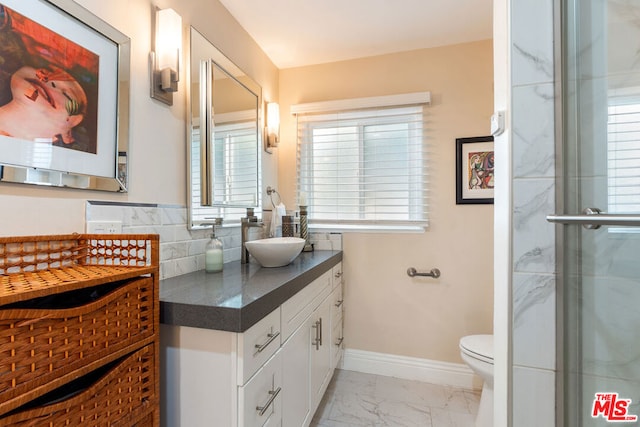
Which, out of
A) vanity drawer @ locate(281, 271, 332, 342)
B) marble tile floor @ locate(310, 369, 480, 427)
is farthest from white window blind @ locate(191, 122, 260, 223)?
marble tile floor @ locate(310, 369, 480, 427)

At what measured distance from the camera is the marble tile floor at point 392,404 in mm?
1798

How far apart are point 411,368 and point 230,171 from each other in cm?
192

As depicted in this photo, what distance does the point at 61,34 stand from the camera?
0.96 meters

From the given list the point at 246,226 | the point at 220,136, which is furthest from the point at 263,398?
the point at 220,136

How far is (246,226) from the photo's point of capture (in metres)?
1.87

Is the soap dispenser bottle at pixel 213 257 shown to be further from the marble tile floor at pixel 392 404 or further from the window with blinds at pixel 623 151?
the window with blinds at pixel 623 151

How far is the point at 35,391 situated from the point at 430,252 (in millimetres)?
2161

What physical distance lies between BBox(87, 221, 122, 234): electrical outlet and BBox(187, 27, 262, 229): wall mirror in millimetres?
410

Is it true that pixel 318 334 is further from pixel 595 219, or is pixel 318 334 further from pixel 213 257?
pixel 595 219

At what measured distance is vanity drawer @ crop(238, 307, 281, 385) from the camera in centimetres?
94

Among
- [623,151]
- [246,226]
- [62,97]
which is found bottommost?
[246,226]

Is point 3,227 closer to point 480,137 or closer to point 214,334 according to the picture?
point 214,334

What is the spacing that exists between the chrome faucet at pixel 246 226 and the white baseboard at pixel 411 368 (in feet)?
4.06

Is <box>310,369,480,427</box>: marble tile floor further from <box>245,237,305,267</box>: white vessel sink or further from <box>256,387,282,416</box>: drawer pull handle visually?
<box>245,237,305,267</box>: white vessel sink
